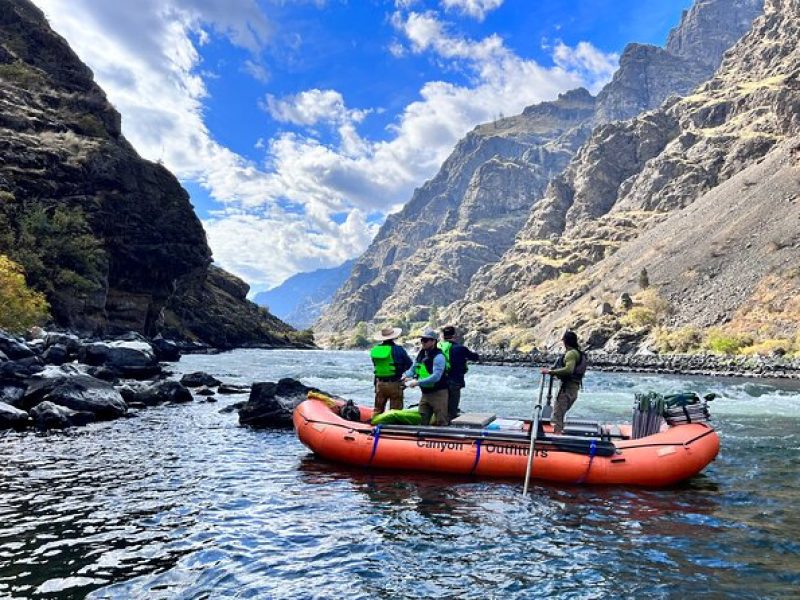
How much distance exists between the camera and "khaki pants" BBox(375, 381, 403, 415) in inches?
597

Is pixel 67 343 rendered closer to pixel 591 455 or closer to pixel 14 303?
pixel 14 303

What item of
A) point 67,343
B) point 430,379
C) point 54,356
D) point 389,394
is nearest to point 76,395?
point 389,394

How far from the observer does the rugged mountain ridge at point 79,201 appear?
195 ft

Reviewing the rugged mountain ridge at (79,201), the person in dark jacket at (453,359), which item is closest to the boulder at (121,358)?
the person in dark jacket at (453,359)

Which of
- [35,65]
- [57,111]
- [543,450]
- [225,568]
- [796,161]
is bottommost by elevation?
[225,568]

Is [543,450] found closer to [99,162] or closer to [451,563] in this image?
[451,563]

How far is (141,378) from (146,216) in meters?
54.4

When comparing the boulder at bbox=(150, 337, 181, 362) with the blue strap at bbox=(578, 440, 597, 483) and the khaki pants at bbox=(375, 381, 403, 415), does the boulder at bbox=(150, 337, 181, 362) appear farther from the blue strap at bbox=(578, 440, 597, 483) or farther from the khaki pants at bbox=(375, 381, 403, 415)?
the blue strap at bbox=(578, 440, 597, 483)

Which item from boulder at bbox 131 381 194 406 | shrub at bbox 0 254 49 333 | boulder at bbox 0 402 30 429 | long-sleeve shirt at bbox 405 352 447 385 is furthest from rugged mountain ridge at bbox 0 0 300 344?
long-sleeve shirt at bbox 405 352 447 385

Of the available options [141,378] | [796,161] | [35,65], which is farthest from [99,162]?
[796,161]

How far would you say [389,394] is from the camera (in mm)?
15203

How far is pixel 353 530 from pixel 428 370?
215 inches

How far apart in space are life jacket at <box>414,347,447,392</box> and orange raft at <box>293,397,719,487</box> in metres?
1.13

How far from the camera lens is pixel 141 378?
30.6 m
